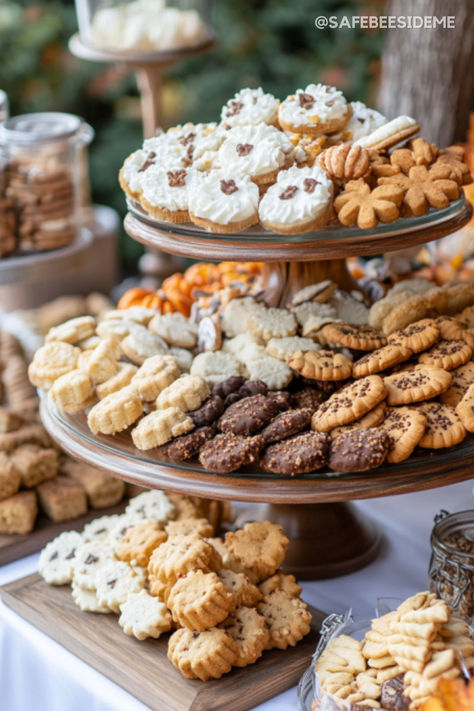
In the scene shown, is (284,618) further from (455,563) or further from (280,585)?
(455,563)

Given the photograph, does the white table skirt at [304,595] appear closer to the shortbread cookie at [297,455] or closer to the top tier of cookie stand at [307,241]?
the shortbread cookie at [297,455]

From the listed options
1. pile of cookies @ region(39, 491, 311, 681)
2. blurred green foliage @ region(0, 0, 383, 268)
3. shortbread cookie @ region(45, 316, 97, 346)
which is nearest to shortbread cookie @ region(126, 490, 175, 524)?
pile of cookies @ region(39, 491, 311, 681)

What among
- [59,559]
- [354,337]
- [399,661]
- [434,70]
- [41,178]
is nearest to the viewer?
[399,661]

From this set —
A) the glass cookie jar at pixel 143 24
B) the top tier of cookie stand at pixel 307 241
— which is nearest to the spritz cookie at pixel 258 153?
the top tier of cookie stand at pixel 307 241

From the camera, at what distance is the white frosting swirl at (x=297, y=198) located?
1.28 m

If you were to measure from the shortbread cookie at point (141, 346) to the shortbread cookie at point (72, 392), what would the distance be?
118mm

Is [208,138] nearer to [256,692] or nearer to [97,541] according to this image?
[97,541]

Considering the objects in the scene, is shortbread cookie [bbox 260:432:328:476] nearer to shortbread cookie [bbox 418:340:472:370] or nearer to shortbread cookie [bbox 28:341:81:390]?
shortbread cookie [bbox 418:340:472:370]

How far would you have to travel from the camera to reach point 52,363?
1.56 metres

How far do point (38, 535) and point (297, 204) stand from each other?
85cm

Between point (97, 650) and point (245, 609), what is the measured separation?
0.24 metres

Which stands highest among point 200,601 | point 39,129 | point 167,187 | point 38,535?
point 167,187

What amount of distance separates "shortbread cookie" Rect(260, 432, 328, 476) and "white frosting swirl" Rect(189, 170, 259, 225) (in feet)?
1.10

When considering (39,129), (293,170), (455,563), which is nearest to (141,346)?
(293,170)
